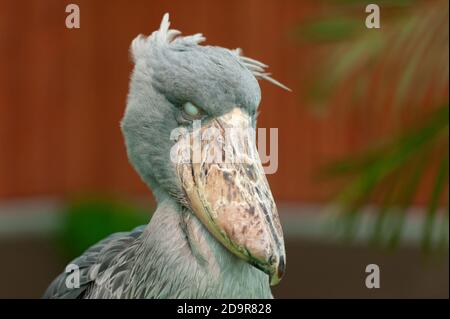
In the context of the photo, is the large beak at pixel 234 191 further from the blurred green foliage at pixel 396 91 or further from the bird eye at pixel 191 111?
the blurred green foliage at pixel 396 91

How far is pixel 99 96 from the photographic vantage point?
13.9 feet

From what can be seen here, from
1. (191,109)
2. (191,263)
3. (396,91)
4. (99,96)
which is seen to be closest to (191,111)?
(191,109)

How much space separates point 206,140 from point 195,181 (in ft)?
0.27

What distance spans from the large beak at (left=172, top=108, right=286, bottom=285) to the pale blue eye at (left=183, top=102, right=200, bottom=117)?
0.09 feet

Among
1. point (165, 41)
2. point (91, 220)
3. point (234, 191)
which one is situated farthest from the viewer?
point (91, 220)

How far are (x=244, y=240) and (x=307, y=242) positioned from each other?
2.86 m

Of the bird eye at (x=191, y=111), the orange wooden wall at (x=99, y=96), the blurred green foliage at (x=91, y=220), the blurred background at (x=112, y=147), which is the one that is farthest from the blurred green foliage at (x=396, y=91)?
the blurred green foliage at (x=91, y=220)

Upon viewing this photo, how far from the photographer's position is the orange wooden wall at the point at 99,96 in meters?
4.13

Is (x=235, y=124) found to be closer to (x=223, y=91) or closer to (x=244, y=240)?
(x=223, y=91)

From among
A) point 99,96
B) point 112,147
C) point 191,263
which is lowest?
point 191,263

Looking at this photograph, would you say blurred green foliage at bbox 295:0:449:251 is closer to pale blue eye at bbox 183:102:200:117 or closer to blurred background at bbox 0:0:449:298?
pale blue eye at bbox 183:102:200:117

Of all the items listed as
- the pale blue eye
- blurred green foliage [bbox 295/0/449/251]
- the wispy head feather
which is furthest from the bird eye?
blurred green foliage [bbox 295/0/449/251]

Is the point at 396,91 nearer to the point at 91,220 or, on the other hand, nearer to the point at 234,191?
the point at 234,191

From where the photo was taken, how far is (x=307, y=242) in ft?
14.2
